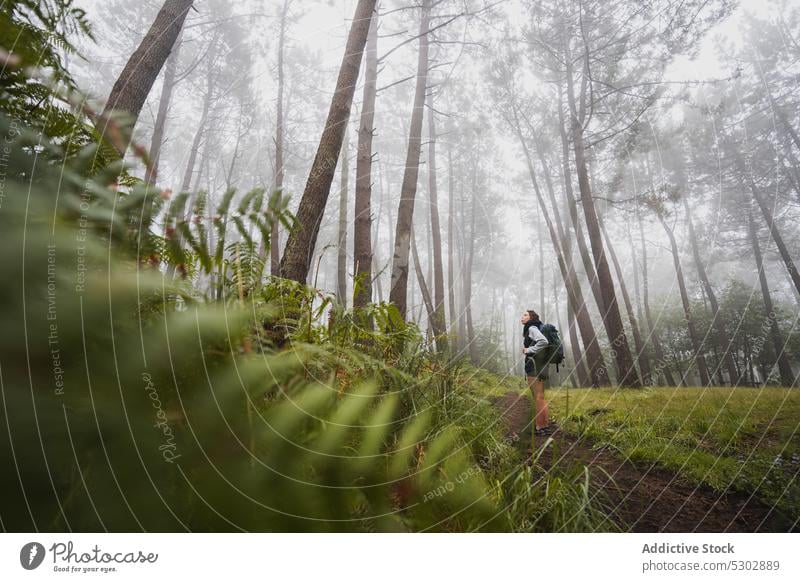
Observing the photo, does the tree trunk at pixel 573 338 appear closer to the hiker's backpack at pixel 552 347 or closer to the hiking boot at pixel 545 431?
the hiker's backpack at pixel 552 347

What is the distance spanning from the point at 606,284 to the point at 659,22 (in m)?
4.06

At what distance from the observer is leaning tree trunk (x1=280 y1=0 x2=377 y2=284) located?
83.8 inches

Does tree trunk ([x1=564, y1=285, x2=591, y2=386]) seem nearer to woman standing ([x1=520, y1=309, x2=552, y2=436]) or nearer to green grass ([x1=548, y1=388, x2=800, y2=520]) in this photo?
woman standing ([x1=520, y1=309, x2=552, y2=436])

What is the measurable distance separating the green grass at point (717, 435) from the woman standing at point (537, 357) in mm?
288

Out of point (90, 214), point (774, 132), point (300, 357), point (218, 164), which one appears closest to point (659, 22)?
point (774, 132)

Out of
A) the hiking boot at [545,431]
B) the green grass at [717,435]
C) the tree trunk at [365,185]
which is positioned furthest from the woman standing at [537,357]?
the tree trunk at [365,185]

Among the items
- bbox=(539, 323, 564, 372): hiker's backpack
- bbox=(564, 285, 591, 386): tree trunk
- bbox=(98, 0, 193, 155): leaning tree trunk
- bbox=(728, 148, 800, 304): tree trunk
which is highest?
bbox=(98, 0, 193, 155): leaning tree trunk

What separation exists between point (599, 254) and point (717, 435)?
9.48ft

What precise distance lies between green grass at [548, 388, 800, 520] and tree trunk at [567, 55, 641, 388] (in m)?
0.48

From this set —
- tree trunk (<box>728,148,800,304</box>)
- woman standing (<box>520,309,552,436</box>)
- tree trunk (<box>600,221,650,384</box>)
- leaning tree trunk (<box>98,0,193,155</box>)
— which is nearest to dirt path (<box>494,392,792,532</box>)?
tree trunk (<box>600,221,650,384</box>)

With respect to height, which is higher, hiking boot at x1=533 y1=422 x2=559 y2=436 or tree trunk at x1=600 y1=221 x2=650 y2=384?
tree trunk at x1=600 y1=221 x2=650 y2=384

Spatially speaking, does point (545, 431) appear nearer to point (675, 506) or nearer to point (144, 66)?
point (675, 506)
